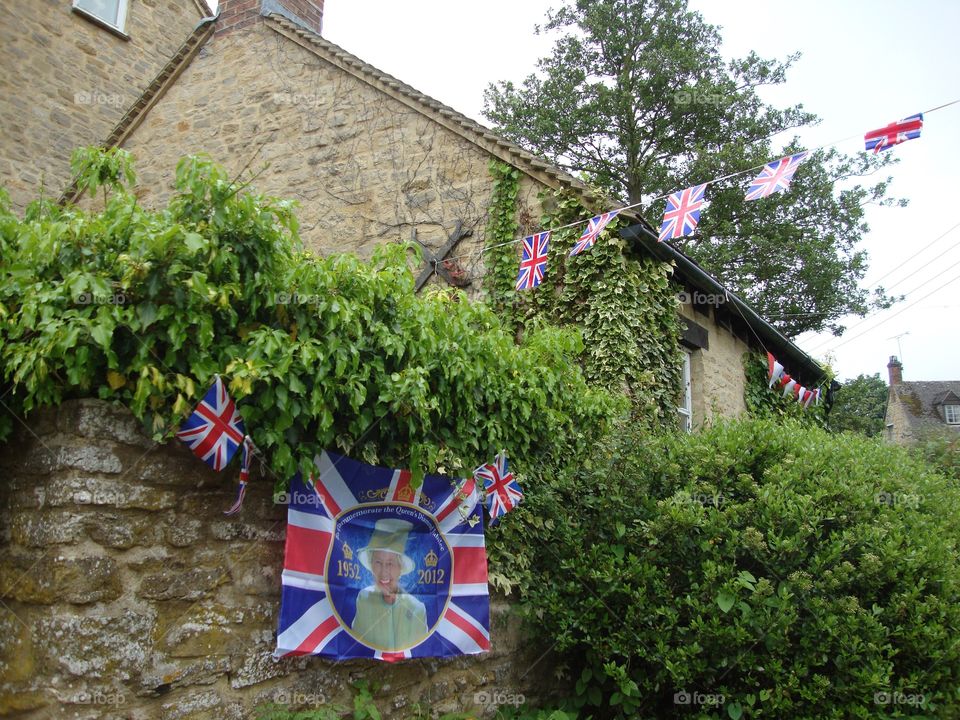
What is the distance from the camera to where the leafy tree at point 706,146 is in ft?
→ 64.1

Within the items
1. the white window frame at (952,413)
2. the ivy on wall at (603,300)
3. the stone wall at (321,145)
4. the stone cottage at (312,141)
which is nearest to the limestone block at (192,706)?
the ivy on wall at (603,300)

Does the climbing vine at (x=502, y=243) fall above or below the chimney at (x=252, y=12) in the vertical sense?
below

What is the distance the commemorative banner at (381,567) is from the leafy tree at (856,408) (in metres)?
6.15

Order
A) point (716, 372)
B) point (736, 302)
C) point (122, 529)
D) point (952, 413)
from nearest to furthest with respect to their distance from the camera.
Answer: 1. point (122, 529)
2. point (736, 302)
3. point (716, 372)
4. point (952, 413)

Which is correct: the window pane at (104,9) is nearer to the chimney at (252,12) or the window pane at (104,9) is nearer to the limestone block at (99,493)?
the chimney at (252,12)

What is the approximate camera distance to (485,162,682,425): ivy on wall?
868 centimetres

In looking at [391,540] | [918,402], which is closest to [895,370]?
[918,402]

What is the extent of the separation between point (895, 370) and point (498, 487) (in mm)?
45747

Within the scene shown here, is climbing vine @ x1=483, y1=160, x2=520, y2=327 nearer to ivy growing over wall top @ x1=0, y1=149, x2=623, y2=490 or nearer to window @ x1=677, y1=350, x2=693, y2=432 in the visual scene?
window @ x1=677, y1=350, x2=693, y2=432

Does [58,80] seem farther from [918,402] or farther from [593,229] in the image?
[918,402]

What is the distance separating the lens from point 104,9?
14.5 metres

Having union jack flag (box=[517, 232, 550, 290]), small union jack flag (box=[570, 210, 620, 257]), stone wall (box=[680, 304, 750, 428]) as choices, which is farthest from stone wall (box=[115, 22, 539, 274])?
stone wall (box=[680, 304, 750, 428])

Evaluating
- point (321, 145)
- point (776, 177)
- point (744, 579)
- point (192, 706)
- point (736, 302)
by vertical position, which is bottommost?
point (192, 706)

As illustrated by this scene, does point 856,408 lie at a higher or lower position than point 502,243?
higher
